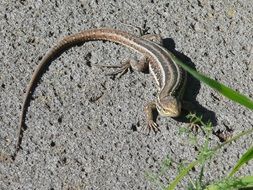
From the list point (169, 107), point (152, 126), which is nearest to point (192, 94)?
point (169, 107)

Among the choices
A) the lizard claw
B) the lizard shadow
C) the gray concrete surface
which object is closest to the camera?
the gray concrete surface

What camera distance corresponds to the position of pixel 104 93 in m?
3.60

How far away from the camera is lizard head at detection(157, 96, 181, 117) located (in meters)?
3.48

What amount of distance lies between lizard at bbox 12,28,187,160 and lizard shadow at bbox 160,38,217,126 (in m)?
0.05

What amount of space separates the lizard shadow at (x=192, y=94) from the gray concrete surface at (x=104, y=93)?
18mm

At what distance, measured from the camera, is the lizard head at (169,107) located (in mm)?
3482

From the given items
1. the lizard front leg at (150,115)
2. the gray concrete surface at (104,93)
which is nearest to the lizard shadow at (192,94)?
the gray concrete surface at (104,93)

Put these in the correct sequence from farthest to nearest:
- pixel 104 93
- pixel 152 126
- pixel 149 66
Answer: pixel 149 66 → pixel 104 93 → pixel 152 126

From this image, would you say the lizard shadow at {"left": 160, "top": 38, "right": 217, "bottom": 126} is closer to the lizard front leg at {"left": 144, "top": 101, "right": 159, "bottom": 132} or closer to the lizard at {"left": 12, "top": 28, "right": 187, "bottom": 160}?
Result: the lizard at {"left": 12, "top": 28, "right": 187, "bottom": 160}

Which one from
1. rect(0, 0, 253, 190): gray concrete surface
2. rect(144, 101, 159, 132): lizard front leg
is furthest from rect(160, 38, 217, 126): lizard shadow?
rect(144, 101, 159, 132): lizard front leg

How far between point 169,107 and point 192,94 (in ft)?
0.81

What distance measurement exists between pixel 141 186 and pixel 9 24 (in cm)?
137

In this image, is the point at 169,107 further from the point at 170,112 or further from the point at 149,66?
the point at 149,66

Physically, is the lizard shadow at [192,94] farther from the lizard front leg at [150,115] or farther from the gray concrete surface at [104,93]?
the lizard front leg at [150,115]
